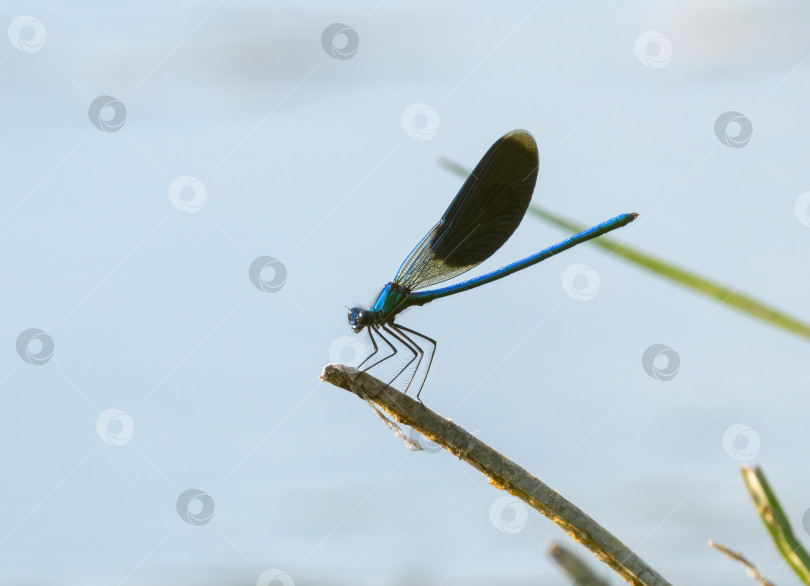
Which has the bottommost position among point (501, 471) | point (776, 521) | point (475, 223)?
point (501, 471)

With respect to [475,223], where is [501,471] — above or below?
below

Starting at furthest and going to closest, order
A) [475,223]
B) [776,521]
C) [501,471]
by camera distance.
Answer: [475,223]
[501,471]
[776,521]

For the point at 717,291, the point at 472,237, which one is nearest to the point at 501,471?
the point at 717,291

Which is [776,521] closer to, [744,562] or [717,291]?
[744,562]

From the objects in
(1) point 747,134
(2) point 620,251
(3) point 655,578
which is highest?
(1) point 747,134

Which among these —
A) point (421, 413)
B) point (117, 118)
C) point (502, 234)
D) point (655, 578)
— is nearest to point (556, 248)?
point (502, 234)

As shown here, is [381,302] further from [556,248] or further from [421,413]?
[421,413]

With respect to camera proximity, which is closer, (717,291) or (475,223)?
(717,291)

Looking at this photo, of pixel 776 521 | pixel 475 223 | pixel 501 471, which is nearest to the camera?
pixel 776 521
